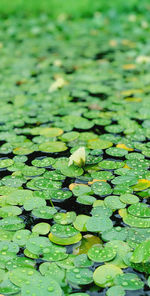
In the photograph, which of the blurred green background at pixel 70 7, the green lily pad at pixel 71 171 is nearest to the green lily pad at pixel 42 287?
the green lily pad at pixel 71 171

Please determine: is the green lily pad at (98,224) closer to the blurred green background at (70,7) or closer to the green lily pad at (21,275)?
the green lily pad at (21,275)

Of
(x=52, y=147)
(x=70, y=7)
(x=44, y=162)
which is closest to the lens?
(x=44, y=162)

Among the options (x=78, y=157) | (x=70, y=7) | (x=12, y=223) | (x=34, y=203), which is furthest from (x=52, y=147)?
(x=70, y=7)

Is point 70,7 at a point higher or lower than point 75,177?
higher

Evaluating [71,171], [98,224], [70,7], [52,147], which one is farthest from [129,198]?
[70,7]

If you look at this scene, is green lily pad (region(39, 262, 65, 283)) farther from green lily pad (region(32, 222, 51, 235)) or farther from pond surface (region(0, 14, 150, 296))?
green lily pad (region(32, 222, 51, 235))

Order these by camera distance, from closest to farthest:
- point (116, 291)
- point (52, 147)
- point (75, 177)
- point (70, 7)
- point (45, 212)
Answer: point (116, 291) → point (45, 212) → point (75, 177) → point (52, 147) → point (70, 7)

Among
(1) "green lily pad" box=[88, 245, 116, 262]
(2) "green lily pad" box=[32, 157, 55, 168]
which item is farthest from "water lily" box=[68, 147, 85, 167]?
(1) "green lily pad" box=[88, 245, 116, 262]

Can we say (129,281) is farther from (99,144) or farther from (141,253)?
(99,144)

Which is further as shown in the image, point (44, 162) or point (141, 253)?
point (44, 162)
